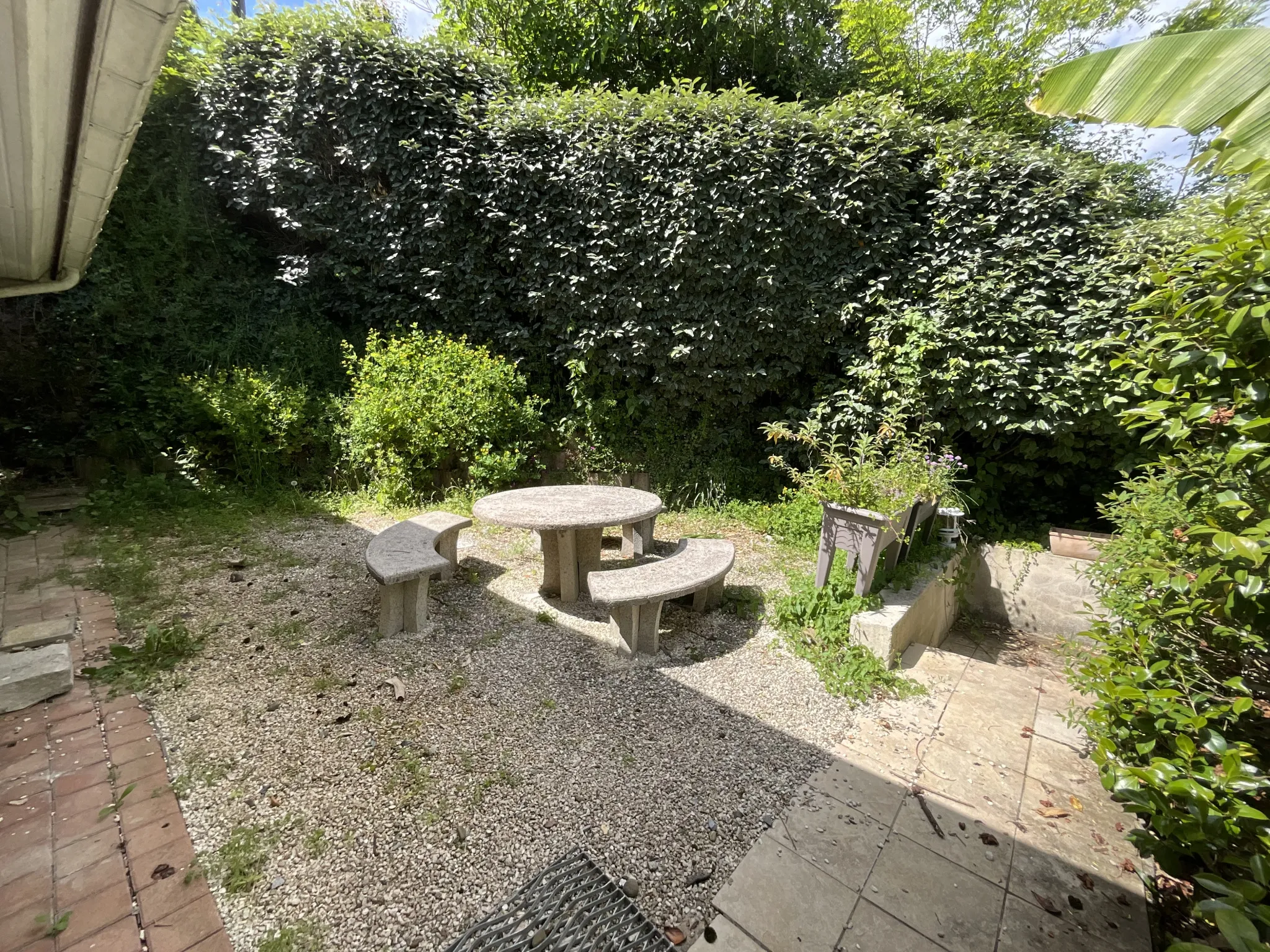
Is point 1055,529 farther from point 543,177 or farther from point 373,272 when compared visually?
point 373,272

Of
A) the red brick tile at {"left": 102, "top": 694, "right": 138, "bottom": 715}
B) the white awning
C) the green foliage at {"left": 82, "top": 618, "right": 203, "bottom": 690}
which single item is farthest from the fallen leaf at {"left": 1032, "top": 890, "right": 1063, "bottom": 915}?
the green foliage at {"left": 82, "top": 618, "right": 203, "bottom": 690}

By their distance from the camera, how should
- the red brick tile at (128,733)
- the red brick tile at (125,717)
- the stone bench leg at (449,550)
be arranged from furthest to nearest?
1. the stone bench leg at (449,550)
2. the red brick tile at (125,717)
3. the red brick tile at (128,733)

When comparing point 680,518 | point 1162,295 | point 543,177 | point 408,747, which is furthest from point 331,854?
point 543,177

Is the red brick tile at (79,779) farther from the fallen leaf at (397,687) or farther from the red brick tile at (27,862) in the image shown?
the fallen leaf at (397,687)

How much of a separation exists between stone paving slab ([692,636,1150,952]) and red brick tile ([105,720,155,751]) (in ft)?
9.22

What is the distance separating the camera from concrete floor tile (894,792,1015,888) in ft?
6.49

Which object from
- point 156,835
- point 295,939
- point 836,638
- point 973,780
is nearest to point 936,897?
point 973,780

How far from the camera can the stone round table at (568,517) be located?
3.47m

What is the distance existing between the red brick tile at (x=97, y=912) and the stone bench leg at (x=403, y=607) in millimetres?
1697

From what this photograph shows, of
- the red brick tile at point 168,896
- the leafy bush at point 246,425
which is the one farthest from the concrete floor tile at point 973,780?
the leafy bush at point 246,425

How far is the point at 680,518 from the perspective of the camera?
19.8 feet

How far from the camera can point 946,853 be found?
2.02 metres

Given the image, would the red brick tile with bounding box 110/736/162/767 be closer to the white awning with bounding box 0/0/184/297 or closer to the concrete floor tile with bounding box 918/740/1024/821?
the white awning with bounding box 0/0/184/297

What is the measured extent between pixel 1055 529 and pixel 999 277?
2.53m
